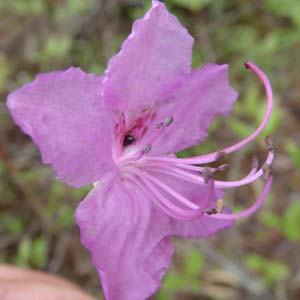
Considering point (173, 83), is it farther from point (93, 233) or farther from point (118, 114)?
point (93, 233)

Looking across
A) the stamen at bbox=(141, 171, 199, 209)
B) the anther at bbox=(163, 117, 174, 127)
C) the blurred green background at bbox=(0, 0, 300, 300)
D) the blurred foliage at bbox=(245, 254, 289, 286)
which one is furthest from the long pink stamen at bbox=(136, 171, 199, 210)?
the blurred foliage at bbox=(245, 254, 289, 286)

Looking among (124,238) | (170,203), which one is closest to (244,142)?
(170,203)

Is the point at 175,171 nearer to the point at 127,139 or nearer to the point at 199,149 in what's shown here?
the point at 127,139

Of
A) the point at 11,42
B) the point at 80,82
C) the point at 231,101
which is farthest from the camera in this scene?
the point at 11,42

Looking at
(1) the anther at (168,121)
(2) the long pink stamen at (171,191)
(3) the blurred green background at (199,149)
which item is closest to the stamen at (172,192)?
(2) the long pink stamen at (171,191)

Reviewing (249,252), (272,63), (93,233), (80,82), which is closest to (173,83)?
(80,82)

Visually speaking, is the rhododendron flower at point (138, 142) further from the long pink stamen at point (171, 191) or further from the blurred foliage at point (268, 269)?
the blurred foliage at point (268, 269)
